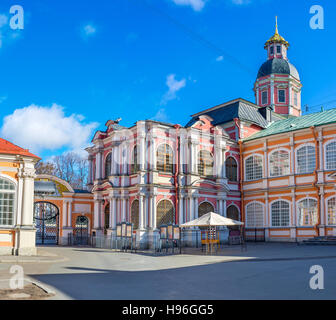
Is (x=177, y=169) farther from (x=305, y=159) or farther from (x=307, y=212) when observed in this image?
(x=307, y=212)

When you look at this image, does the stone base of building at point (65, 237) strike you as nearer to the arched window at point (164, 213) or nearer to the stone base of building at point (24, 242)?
the arched window at point (164, 213)

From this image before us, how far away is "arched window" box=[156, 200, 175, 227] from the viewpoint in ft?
99.2

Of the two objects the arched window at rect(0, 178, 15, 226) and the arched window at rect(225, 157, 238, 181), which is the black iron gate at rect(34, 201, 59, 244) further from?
the arched window at rect(225, 157, 238, 181)

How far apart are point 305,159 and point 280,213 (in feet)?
15.3

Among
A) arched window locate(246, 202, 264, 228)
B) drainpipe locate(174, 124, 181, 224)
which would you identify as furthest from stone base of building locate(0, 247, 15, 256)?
arched window locate(246, 202, 264, 228)

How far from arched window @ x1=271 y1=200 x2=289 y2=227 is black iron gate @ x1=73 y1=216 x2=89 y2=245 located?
1511 centimetres


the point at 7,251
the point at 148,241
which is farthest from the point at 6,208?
the point at 148,241

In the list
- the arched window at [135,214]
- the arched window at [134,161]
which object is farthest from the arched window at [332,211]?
the arched window at [134,161]

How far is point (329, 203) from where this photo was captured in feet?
97.0

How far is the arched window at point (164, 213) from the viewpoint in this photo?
30250 mm

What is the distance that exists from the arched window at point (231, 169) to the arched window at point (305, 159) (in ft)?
18.5

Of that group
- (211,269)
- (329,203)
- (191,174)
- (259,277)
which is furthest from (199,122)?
(259,277)
